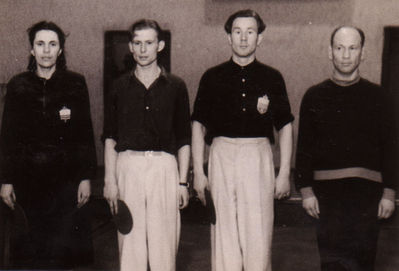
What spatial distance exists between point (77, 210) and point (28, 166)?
286 millimetres

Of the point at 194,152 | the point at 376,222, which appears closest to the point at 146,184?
the point at 194,152

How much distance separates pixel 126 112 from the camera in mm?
2203

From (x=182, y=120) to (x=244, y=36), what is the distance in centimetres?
41

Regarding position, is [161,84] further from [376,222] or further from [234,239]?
[376,222]

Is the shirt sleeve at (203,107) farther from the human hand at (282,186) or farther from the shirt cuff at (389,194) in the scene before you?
the shirt cuff at (389,194)

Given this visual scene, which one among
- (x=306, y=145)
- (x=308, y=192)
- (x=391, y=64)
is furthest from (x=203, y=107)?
(x=391, y=64)

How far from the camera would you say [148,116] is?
7.18ft

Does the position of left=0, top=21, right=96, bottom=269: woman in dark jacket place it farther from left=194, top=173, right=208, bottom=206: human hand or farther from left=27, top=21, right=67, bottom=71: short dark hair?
left=194, top=173, right=208, bottom=206: human hand

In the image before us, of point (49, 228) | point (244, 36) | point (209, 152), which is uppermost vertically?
point (244, 36)

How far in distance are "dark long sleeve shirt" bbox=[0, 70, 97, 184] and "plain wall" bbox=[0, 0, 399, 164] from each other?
0.26 meters

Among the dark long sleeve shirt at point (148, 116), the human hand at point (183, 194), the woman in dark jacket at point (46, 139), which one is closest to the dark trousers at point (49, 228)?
the woman in dark jacket at point (46, 139)

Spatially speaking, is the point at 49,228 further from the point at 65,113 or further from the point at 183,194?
the point at 183,194

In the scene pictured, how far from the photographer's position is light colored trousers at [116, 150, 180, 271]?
85.0 inches

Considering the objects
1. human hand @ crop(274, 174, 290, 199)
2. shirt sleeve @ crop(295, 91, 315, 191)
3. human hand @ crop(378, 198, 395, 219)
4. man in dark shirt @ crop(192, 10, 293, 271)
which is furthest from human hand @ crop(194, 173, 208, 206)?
human hand @ crop(378, 198, 395, 219)
